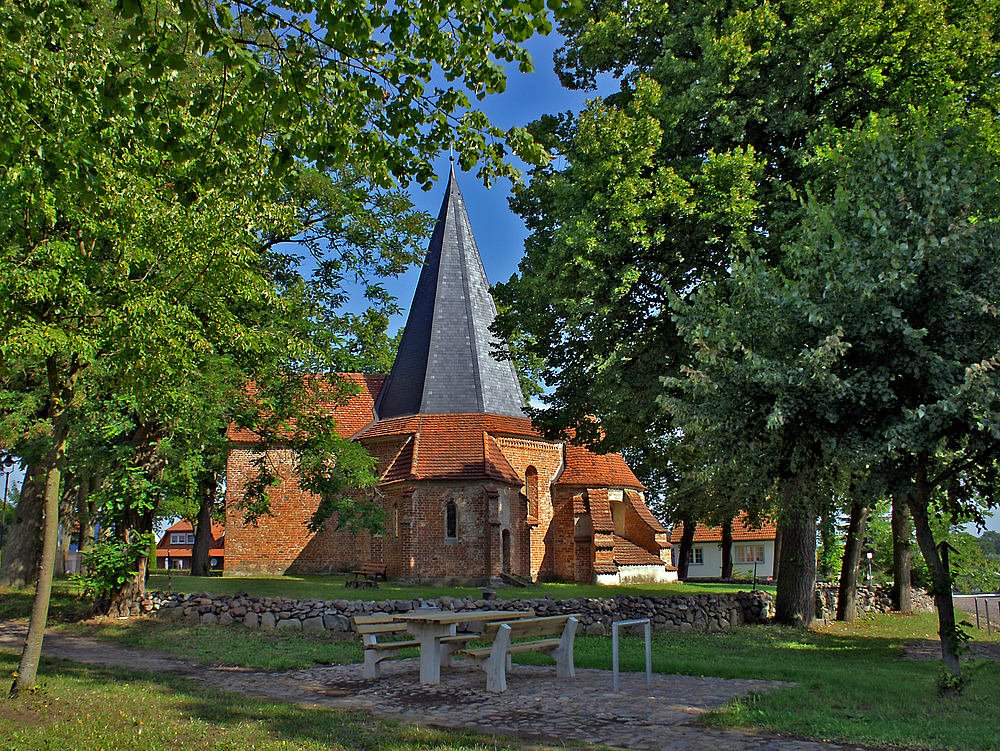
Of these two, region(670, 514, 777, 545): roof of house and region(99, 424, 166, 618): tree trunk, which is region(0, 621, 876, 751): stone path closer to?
region(99, 424, 166, 618): tree trunk

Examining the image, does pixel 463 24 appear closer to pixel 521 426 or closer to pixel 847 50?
pixel 847 50

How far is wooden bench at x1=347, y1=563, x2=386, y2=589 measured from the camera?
24.4m

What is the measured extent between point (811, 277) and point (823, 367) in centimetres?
131

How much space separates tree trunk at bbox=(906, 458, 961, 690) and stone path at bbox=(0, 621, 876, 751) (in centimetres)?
196

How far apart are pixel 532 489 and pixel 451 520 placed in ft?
15.0

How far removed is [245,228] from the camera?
36.1 feet

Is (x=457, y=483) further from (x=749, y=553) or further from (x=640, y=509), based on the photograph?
(x=749, y=553)

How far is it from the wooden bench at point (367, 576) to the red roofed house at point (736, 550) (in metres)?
34.3

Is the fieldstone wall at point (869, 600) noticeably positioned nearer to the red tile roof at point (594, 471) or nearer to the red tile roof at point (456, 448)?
the red tile roof at point (456, 448)

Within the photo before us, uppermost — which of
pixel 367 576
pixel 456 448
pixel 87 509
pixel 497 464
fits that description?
pixel 456 448

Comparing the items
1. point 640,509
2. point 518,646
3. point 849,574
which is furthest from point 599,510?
point 518,646

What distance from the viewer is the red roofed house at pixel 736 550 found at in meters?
60.8

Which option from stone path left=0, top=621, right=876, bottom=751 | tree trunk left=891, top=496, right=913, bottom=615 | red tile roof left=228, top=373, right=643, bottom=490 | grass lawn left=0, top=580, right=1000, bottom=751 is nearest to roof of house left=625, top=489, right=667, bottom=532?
red tile roof left=228, top=373, right=643, bottom=490

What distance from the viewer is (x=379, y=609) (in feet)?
56.1
